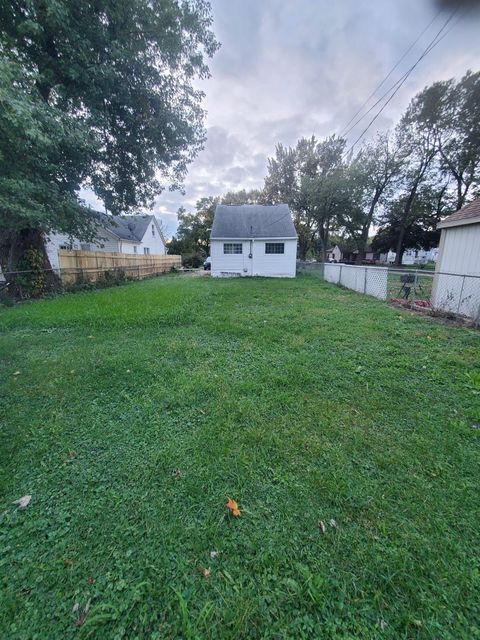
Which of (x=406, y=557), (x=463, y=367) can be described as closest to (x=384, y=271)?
(x=463, y=367)

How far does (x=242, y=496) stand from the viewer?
187 centimetres

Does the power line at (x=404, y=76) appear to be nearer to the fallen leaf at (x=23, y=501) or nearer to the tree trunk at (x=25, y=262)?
the fallen leaf at (x=23, y=501)

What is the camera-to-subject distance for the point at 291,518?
1.71m

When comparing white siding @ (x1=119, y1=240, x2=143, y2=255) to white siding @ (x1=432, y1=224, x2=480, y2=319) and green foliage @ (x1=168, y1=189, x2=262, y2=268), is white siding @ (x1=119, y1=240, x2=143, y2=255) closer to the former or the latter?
green foliage @ (x1=168, y1=189, x2=262, y2=268)

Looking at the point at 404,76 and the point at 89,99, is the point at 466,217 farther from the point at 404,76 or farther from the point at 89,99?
the point at 89,99

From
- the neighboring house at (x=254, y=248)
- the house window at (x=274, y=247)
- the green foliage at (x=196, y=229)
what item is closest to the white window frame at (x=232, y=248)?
the neighboring house at (x=254, y=248)

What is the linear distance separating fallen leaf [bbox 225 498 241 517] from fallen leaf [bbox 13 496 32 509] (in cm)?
Answer: 139

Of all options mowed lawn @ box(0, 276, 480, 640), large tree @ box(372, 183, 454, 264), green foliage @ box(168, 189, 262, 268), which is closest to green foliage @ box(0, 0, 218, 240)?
mowed lawn @ box(0, 276, 480, 640)

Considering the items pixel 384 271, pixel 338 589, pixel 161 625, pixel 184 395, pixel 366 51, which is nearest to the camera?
pixel 161 625

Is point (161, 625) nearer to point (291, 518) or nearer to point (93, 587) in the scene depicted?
point (93, 587)

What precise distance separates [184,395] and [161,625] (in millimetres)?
1962

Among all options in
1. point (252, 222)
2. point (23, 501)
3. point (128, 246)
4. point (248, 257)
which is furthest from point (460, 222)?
point (128, 246)

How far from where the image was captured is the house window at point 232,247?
16.9 meters

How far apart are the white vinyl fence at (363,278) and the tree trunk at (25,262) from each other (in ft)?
40.1
